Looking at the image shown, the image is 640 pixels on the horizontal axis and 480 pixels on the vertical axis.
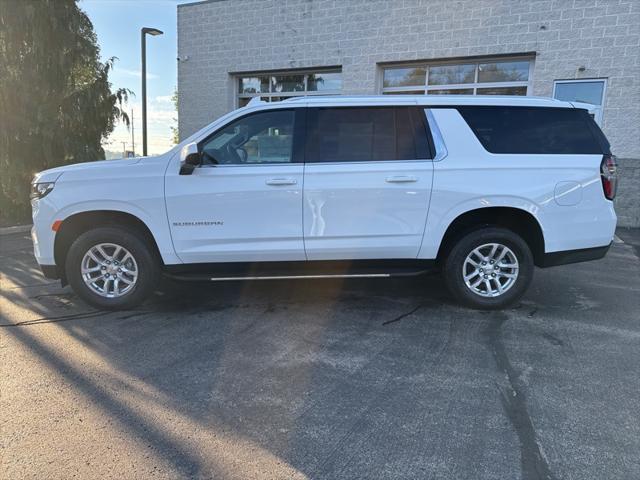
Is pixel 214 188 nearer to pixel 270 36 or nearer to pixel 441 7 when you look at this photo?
pixel 441 7

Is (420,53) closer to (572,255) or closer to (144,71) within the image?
(144,71)

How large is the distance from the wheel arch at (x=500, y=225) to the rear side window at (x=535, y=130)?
0.61 metres

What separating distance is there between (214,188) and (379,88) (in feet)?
28.3

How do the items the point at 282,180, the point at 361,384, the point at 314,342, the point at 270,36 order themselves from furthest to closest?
the point at 270,36 < the point at 282,180 < the point at 314,342 < the point at 361,384

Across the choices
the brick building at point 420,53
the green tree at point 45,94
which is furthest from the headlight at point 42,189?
the brick building at point 420,53

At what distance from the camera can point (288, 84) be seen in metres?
13.4

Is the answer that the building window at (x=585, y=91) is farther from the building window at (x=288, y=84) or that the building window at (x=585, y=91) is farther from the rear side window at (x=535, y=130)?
the rear side window at (x=535, y=130)

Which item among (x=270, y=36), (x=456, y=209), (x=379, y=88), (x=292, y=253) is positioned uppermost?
(x=270, y=36)

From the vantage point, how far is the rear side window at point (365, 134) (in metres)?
4.81

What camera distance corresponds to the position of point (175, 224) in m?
4.73

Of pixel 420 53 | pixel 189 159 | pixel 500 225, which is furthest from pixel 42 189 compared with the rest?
pixel 420 53

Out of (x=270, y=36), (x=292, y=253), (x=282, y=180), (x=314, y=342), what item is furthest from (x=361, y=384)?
(x=270, y=36)

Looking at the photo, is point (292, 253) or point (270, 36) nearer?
point (292, 253)

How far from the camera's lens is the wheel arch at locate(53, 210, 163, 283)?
4801mm
